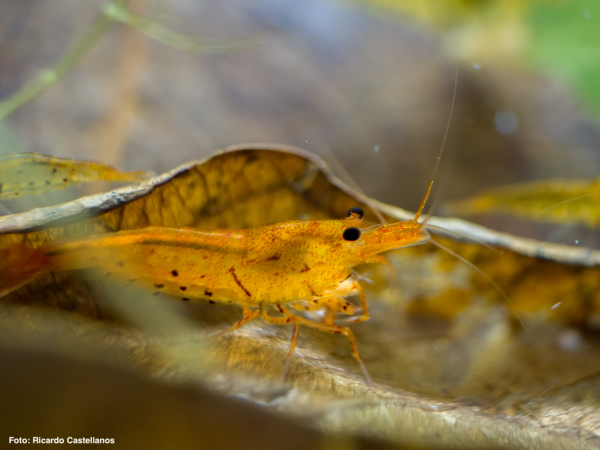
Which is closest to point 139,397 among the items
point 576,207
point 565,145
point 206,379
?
point 206,379

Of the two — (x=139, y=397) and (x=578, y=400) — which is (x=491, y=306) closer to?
(x=578, y=400)

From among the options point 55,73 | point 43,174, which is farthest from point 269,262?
point 55,73

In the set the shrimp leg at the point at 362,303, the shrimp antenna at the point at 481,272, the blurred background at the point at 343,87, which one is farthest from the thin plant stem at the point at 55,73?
the shrimp antenna at the point at 481,272

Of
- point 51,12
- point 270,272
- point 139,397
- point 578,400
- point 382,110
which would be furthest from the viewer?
point 382,110

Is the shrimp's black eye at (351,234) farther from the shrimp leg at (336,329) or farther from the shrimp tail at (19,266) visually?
the shrimp tail at (19,266)

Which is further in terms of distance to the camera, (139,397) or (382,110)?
(382,110)

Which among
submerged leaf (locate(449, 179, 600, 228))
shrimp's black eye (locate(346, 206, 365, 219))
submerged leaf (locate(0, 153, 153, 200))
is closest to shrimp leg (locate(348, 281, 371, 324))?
shrimp's black eye (locate(346, 206, 365, 219))

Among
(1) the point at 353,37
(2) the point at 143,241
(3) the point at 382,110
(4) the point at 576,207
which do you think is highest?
(1) the point at 353,37
